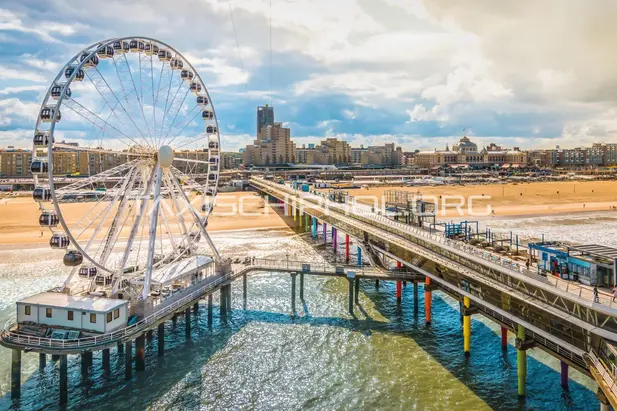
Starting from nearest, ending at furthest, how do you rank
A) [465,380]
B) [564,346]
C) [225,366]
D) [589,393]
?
[564,346] → [589,393] → [465,380] → [225,366]

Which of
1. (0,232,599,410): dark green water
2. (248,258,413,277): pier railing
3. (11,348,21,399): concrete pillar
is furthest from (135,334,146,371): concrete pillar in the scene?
(248,258,413,277): pier railing

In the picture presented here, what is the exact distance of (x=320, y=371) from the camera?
23062 millimetres

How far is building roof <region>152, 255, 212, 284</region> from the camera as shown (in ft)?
88.7

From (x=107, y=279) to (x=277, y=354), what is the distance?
36.7 feet

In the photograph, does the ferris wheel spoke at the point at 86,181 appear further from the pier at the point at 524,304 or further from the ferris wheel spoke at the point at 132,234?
the pier at the point at 524,304

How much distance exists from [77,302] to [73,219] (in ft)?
169

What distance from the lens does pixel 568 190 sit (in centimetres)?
11706

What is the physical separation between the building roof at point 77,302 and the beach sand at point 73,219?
3367cm

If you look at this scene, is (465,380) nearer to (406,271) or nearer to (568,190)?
(406,271)

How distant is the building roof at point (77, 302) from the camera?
2184 cm

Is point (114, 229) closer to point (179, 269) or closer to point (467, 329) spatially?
point (179, 269)

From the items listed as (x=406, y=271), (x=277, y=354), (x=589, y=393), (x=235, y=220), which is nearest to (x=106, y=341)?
(x=277, y=354)

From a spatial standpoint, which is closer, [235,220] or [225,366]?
[225,366]

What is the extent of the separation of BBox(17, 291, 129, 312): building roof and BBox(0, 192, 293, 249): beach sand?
1325 inches
